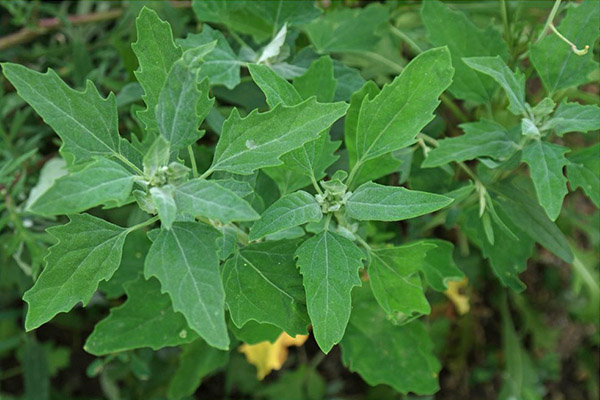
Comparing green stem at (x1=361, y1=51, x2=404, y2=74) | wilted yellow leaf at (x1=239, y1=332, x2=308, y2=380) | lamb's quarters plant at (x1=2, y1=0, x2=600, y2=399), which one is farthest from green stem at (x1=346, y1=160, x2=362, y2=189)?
wilted yellow leaf at (x1=239, y1=332, x2=308, y2=380)

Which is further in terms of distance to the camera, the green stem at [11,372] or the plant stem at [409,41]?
the green stem at [11,372]

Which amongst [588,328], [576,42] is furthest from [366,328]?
[588,328]

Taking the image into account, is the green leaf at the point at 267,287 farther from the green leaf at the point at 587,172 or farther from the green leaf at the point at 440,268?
the green leaf at the point at 587,172

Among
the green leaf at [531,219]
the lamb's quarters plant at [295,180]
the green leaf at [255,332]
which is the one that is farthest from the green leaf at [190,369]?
the green leaf at [531,219]

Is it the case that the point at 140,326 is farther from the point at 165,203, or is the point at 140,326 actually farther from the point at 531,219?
the point at 531,219

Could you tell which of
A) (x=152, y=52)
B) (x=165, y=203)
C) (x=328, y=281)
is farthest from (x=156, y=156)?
(x=328, y=281)

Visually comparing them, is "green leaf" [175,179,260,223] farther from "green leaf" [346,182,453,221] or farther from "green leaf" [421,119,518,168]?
"green leaf" [421,119,518,168]

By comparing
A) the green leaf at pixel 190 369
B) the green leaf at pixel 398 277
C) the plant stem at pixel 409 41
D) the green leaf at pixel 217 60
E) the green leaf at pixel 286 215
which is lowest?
the green leaf at pixel 190 369

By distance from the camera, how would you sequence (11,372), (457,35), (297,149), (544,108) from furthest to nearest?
1. (11,372)
2. (457,35)
3. (544,108)
4. (297,149)
